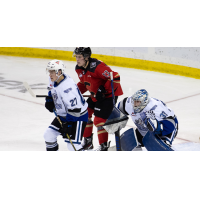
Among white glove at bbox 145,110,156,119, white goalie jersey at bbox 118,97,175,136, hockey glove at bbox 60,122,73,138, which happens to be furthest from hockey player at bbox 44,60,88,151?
white glove at bbox 145,110,156,119

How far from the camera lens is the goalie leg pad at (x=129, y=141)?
318cm

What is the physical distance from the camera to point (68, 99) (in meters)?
2.88

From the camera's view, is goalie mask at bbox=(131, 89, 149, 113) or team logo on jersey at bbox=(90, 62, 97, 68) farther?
team logo on jersey at bbox=(90, 62, 97, 68)

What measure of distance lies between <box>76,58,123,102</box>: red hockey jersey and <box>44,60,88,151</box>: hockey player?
479 millimetres

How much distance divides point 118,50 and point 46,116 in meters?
3.58

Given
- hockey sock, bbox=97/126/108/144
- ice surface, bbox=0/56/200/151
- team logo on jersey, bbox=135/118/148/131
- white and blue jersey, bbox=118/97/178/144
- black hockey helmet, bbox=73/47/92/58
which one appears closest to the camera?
white and blue jersey, bbox=118/97/178/144

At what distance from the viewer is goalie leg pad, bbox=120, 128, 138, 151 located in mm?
3183

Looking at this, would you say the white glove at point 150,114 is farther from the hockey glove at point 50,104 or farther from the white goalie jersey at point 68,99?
the hockey glove at point 50,104

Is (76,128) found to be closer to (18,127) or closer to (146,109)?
(146,109)

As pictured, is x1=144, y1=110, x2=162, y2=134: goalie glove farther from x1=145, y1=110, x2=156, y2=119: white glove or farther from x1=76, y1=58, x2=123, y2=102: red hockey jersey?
x1=76, y1=58, x2=123, y2=102: red hockey jersey

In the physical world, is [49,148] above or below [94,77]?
below

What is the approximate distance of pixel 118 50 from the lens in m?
7.82

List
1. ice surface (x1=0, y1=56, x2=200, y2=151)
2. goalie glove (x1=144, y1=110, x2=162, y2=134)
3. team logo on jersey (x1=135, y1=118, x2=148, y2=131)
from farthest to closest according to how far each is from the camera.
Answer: ice surface (x1=0, y1=56, x2=200, y2=151), team logo on jersey (x1=135, y1=118, x2=148, y2=131), goalie glove (x1=144, y1=110, x2=162, y2=134)

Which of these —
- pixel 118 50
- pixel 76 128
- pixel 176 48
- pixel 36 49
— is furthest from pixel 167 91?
pixel 36 49
